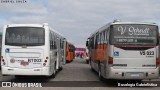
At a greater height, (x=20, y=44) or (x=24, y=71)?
(x=20, y=44)

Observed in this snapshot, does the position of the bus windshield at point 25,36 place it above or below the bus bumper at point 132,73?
above

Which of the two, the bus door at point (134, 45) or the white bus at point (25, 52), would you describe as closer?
the bus door at point (134, 45)

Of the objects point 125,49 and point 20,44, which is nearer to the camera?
point 125,49

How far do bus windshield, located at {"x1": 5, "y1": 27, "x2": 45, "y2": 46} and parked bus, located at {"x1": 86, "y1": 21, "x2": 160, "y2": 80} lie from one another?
3356 millimetres

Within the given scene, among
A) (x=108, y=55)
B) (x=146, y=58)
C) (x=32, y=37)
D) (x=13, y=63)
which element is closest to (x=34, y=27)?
(x=32, y=37)

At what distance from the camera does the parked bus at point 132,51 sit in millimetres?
15359

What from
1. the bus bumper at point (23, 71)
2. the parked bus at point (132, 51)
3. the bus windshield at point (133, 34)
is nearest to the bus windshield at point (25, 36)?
the bus bumper at point (23, 71)

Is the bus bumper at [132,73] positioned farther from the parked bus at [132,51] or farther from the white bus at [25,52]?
the white bus at [25,52]

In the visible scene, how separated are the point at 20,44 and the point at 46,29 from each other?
1.41 meters

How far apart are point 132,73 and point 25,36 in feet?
17.5

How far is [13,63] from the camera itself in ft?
55.1

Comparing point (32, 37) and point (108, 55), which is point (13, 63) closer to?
point (32, 37)

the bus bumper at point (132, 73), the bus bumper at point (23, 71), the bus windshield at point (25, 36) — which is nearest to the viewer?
the bus bumper at point (132, 73)

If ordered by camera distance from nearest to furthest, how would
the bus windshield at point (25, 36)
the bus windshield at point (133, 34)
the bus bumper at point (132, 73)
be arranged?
1. the bus bumper at point (132, 73)
2. the bus windshield at point (133, 34)
3. the bus windshield at point (25, 36)
